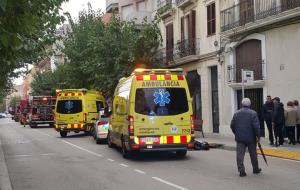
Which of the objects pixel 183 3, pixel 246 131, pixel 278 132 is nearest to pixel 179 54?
pixel 183 3

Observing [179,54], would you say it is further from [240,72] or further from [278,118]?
[278,118]

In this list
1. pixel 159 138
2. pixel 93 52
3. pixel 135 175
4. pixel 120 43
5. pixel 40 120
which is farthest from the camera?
pixel 40 120

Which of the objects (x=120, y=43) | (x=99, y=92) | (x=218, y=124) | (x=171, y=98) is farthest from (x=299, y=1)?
(x=99, y=92)

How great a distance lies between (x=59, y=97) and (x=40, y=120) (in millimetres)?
18737

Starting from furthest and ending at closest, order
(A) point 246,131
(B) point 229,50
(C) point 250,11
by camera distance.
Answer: (B) point 229,50
(C) point 250,11
(A) point 246,131

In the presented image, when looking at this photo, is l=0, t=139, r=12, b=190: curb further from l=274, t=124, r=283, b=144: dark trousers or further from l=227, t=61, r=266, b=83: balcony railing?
l=227, t=61, r=266, b=83: balcony railing

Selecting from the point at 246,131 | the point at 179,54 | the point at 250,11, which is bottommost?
the point at 246,131

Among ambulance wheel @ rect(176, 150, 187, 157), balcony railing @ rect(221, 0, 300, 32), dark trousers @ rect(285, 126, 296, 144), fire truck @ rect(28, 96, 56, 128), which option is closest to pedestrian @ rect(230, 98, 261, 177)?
ambulance wheel @ rect(176, 150, 187, 157)

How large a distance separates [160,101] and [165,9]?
741 inches

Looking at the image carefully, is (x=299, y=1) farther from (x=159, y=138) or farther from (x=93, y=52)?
(x=93, y=52)

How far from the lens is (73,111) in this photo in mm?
31031

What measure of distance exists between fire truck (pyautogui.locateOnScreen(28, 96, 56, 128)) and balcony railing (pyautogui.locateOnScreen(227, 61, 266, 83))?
25331 millimetres

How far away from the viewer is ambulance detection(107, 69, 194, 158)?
53.5ft

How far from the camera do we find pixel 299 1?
20.3 m
